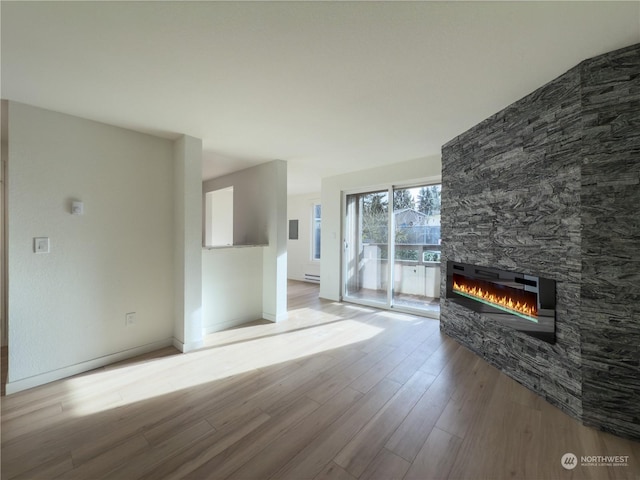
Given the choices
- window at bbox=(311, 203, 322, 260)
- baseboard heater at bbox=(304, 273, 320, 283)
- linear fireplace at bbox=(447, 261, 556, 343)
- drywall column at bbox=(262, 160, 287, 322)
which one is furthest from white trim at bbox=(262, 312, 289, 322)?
window at bbox=(311, 203, 322, 260)

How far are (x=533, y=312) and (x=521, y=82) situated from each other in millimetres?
1719

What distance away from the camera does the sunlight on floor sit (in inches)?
80.0

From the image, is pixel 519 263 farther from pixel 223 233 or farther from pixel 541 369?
pixel 223 233

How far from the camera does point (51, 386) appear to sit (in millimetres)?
2152

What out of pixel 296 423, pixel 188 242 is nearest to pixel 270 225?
pixel 188 242

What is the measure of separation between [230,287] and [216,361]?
1162 millimetres

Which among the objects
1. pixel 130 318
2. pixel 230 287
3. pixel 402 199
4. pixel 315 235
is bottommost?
pixel 130 318

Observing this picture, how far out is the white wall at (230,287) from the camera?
11.0ft

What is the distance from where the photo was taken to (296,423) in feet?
5.65

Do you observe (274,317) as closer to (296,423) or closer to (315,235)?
(296,423)

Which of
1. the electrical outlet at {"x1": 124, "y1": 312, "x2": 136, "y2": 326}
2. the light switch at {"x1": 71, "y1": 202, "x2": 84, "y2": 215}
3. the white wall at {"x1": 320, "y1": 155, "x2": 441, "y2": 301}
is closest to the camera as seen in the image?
the light switch at {"x1": 71, "y1": 202, "x2": 84, "y2": 215}

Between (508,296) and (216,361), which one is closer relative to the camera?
(508,296)

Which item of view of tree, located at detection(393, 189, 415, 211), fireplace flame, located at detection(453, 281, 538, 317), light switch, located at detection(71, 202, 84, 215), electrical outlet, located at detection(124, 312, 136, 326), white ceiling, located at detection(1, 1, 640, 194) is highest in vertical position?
white ceiling, located at detection(1, 1, 640, 194)

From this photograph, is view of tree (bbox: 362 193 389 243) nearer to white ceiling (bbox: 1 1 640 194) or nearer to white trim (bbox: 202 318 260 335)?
white ceiling (bbox: 1 1 640 194)
